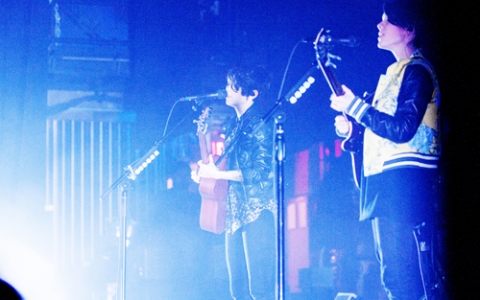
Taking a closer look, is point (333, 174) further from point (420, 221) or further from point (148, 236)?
point (148, 236)

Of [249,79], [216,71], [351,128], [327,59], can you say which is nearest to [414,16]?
[327,59]

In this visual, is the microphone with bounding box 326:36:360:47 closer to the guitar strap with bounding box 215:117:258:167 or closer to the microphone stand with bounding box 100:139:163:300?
the guitar strap with bounding box 215:117:258:167

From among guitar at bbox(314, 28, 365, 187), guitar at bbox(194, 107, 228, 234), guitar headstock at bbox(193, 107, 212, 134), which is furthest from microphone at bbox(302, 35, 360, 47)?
guitar at bbox(194, 107, 228, 234)

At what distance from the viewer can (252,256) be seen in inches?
135

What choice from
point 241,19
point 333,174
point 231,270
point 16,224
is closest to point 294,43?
point 241,19

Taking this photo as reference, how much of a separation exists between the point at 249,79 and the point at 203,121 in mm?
379

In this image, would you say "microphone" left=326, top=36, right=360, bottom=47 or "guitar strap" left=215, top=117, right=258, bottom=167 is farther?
"microphone" left=326, top=36, right=360, bottom=47

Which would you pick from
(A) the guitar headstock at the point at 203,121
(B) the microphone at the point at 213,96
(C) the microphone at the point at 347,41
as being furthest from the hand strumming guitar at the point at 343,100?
(A) the guitar headstock at the point at 203,121

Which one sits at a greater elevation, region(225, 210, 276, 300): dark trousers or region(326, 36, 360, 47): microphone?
region(326, 36, 360, 47): microphone

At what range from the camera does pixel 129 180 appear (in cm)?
345

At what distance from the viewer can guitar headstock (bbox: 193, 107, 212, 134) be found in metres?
3.49

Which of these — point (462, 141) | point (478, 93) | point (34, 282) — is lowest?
point (34, 282)

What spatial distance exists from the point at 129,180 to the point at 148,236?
347 mm

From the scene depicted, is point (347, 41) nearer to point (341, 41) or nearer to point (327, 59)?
point (341, 41)
